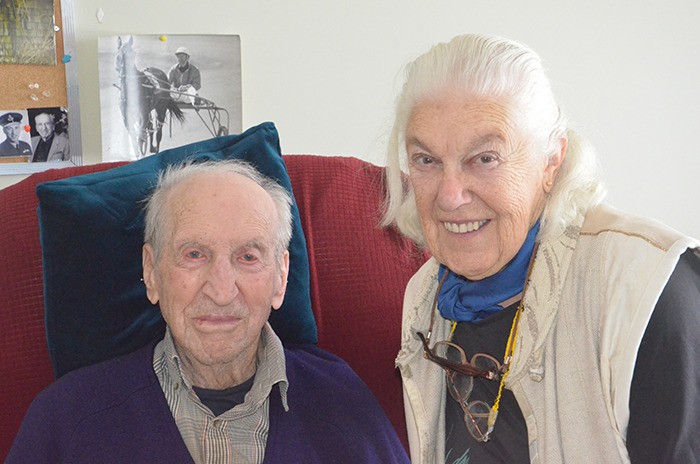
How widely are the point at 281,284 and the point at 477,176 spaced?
0.53 m

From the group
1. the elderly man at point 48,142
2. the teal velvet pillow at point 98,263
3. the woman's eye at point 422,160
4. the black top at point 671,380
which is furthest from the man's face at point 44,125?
the black top at point 671,380

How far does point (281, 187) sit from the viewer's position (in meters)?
1.65

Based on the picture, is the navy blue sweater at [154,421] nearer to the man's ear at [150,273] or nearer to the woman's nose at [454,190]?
the man's ear at [150,273]

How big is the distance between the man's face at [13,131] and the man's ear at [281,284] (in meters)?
1.17

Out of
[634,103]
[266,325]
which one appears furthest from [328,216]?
[634,103]

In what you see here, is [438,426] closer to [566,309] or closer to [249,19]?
[566,309]

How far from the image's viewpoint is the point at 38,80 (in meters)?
2.29

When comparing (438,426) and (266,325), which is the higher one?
(266,325)

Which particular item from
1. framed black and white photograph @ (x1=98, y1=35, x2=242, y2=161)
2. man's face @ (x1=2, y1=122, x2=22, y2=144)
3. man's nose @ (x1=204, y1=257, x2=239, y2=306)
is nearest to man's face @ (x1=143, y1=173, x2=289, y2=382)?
man's nose @ (x1=204, y1=257, x2=239, y2=306)

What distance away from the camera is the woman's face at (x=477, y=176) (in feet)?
4.17

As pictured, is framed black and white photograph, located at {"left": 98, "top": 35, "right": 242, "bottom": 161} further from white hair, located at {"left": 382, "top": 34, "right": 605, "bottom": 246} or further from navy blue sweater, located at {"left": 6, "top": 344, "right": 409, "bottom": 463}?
white hair, located at {"left": 382, "top": 34, "right": 605, "bottom": 246}

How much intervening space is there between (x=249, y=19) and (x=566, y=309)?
1.63 meters

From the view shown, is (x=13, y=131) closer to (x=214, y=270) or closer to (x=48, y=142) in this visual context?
(x=48, y=142)

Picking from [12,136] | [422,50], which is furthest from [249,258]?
[422,50]
